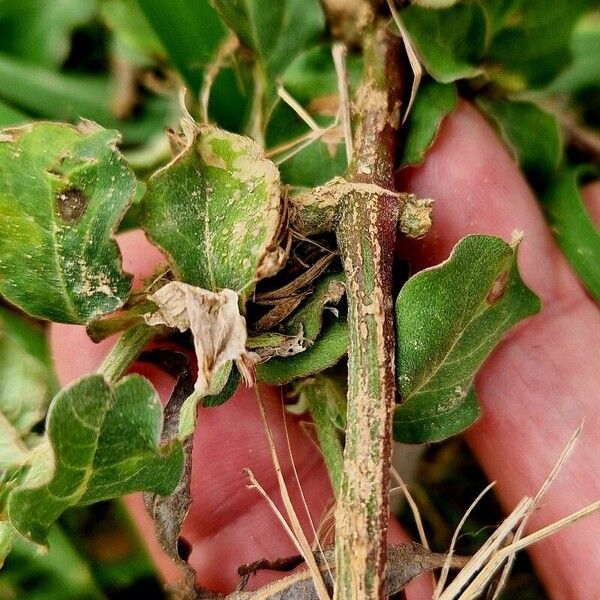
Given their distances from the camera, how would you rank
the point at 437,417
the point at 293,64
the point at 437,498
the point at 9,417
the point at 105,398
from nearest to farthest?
the point at 105,398 < the point at 437,417 < the point at 9,417 < the point at 293,64 < the point at 437,498

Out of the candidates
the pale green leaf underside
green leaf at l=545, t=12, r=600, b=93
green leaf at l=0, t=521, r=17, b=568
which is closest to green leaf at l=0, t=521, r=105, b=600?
the pale green leaf underside

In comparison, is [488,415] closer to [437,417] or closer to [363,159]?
[437,417]

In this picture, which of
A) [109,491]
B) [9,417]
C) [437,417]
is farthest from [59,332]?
[437,417]

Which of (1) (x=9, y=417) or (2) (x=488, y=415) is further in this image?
(2) (x=488, y=415)

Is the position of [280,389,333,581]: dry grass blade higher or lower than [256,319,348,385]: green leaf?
lower

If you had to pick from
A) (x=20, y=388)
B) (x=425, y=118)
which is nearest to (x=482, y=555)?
(x=425, y=118)

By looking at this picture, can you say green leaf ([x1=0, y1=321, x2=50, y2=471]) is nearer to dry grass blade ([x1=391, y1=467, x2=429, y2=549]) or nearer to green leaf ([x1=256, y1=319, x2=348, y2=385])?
green leaf ([x1=256, y1=319, x2=348, y2=385])

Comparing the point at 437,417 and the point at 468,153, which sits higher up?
the point at 468,153
